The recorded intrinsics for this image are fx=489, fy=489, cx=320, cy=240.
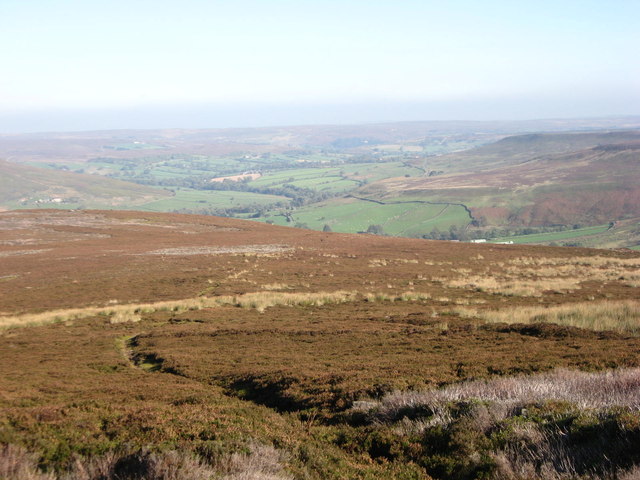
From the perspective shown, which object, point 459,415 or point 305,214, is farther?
point 305,214

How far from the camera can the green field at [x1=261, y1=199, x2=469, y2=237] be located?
426 ft

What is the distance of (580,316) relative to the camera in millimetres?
20172

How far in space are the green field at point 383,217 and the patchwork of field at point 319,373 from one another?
90622 mm

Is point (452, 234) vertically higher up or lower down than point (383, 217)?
lower down

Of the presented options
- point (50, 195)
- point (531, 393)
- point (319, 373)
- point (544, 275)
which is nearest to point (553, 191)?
→ point (544, 275)

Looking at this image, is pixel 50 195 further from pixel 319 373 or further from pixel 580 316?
pixel 580 316

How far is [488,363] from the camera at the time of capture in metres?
13.1

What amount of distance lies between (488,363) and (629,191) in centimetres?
14731

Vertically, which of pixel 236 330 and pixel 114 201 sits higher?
pixel 236 330

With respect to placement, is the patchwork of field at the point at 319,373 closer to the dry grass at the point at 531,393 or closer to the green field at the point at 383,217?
the dry grass at the point at 531,393

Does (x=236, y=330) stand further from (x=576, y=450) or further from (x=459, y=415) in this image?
(x=576, y=450)

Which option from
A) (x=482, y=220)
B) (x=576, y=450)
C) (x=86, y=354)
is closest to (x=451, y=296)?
(x=86, y=354)

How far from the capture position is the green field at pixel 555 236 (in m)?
105

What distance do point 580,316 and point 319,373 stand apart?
12.7 m
